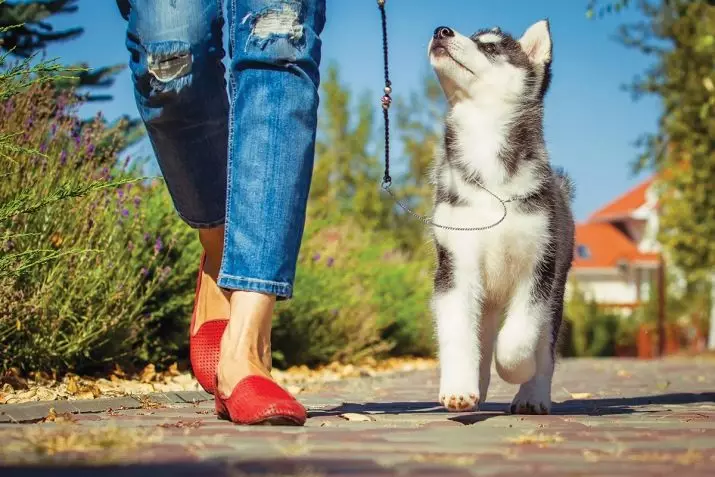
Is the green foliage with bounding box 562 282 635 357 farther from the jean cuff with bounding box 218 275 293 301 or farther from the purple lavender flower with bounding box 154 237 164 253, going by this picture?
the jean cuff with bounding box 218 275 293 301

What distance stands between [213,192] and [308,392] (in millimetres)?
2185

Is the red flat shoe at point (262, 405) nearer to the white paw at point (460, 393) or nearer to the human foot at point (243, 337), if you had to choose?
the human foot at point (243, 337)

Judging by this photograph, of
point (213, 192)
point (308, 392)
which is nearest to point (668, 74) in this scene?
point (308, 392)

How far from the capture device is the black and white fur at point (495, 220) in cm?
429

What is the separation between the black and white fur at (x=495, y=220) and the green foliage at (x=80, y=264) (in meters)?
1.93

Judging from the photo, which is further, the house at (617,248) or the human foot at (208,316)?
the house at (617,248)

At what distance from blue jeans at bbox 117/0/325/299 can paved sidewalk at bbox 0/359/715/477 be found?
58 centimetres

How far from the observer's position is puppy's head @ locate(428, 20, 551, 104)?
15.1 feet

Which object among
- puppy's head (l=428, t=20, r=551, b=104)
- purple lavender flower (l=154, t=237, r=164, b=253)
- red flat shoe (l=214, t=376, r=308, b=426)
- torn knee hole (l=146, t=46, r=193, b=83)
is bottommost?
red flat shoe (l=214, t=376, r=308, b=426)

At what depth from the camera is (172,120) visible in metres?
4.02

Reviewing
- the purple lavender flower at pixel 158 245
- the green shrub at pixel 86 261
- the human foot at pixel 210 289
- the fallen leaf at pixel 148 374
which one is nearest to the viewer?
the human foot at pixel 210 289

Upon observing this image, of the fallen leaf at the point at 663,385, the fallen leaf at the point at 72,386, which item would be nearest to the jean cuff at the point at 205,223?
the fallen leaf at the point at 72,386

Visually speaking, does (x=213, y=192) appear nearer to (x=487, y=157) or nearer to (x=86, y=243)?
(x=487, y=157)

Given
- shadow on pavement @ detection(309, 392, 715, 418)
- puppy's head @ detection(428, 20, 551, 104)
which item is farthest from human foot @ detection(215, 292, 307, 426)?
puppy's head @ detection(428, 20, 551, 104)
